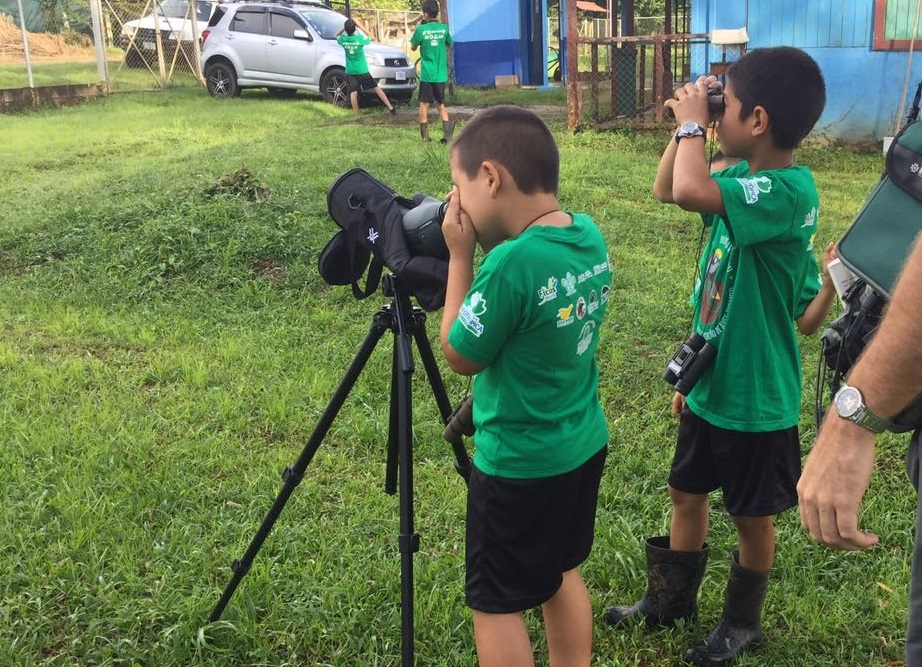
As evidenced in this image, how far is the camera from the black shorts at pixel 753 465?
2377 millimetres

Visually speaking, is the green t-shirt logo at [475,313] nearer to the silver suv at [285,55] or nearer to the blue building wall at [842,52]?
the blue building wall at [842,52]

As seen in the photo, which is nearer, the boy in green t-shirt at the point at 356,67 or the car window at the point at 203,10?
the boy in green t-shirt at the point at 356,67

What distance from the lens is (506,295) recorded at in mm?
1907

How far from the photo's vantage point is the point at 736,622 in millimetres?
2592

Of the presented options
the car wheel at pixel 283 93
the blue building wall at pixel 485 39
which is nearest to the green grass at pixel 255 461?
the car wheel at pixel 283 93

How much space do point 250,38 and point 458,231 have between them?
14.8m

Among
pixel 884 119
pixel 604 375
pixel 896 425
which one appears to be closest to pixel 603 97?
pixel 884 119

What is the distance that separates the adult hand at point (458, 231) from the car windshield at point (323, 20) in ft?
46.4

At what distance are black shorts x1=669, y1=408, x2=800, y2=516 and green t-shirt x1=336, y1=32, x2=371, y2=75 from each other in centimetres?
1225

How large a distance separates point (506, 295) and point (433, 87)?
9968 millimetres

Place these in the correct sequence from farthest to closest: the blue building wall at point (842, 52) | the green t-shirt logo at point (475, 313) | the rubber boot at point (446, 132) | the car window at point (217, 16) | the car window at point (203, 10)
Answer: the car window at point (203, 10) → the car window at point (217, 16) → the rubber boot at point (446, 132) → the blue building wall at point (842, 52) → the green t-shirt logo at point (475, 313)

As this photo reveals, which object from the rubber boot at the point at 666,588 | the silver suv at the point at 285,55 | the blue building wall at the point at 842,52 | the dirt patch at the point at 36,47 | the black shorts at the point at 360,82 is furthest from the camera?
the dirt patch at the point at 36,47

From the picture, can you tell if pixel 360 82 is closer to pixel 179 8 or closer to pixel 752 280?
pixel 179 8

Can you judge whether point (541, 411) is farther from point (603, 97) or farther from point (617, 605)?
point (603, 97)
